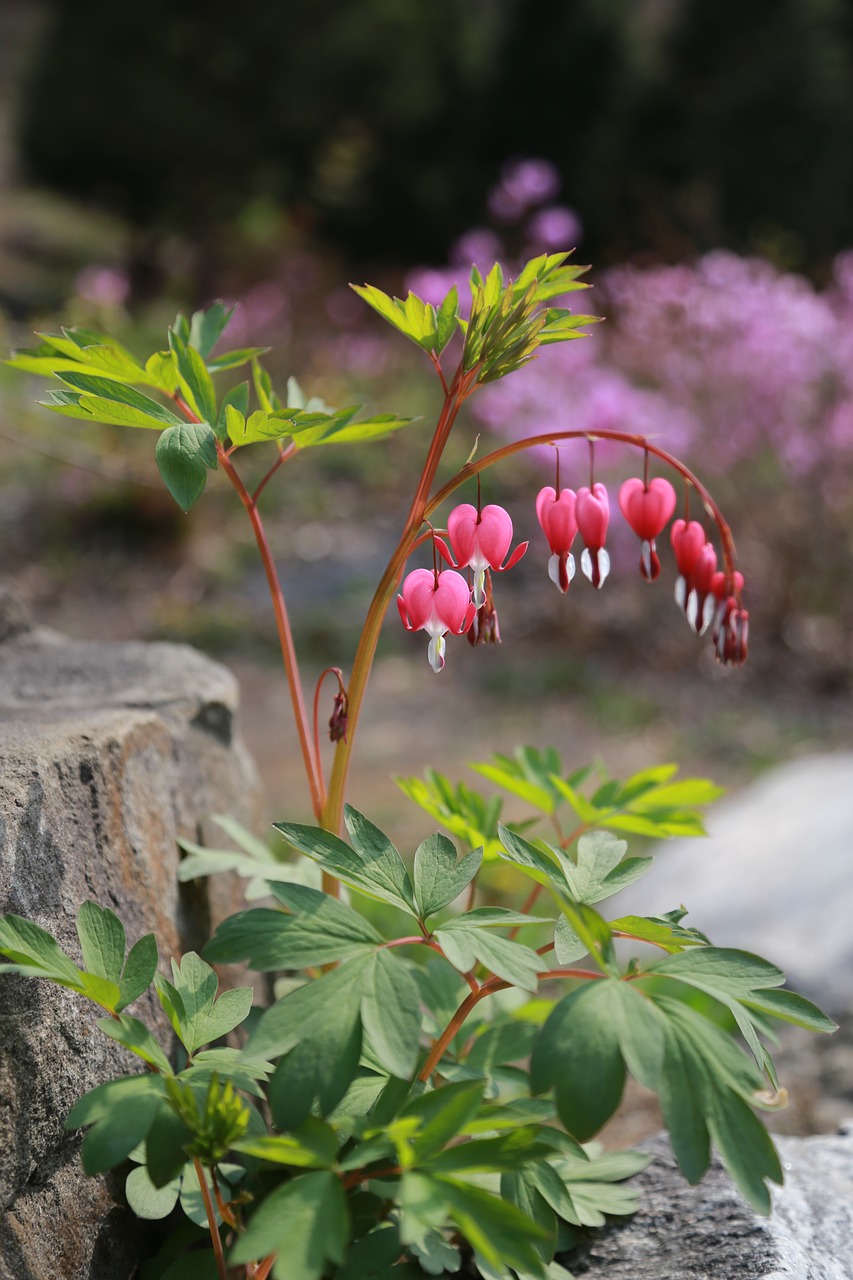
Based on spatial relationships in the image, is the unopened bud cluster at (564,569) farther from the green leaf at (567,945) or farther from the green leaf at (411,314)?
the green leaf at (567,945)

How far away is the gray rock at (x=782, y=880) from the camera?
2662mm

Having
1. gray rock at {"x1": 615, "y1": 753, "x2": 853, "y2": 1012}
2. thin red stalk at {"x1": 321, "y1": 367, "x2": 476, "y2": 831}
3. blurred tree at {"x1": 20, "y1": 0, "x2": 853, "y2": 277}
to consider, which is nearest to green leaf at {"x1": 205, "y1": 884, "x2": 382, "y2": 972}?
thin red stalk at {"x1": 321, "y1": 367, "x2": 476, "y2": 831}

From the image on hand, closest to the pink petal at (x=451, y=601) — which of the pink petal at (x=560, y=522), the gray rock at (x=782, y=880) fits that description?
the pink petal at (x=560, y=522)

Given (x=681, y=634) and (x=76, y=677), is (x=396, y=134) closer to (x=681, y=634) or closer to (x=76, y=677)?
(x=681, y=634)

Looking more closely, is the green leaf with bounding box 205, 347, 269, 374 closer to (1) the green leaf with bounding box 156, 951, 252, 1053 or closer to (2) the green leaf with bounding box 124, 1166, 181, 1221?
(1) the green leaf with bounding box 156, 951, 252, 1053

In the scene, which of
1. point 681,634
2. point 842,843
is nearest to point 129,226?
point 681,634

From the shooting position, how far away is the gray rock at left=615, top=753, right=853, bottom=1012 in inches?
105

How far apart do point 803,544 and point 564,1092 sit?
4714 millimetres

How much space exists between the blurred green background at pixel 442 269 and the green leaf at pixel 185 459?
607mm

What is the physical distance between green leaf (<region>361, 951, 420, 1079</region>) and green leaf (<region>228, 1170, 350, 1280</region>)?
116 millimetres

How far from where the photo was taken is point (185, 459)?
3.67 feet

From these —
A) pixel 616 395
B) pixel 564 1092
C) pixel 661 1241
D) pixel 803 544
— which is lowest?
pixel 661 1241

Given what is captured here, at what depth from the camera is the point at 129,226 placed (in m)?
14.4

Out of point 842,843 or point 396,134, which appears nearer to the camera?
point 842,843
